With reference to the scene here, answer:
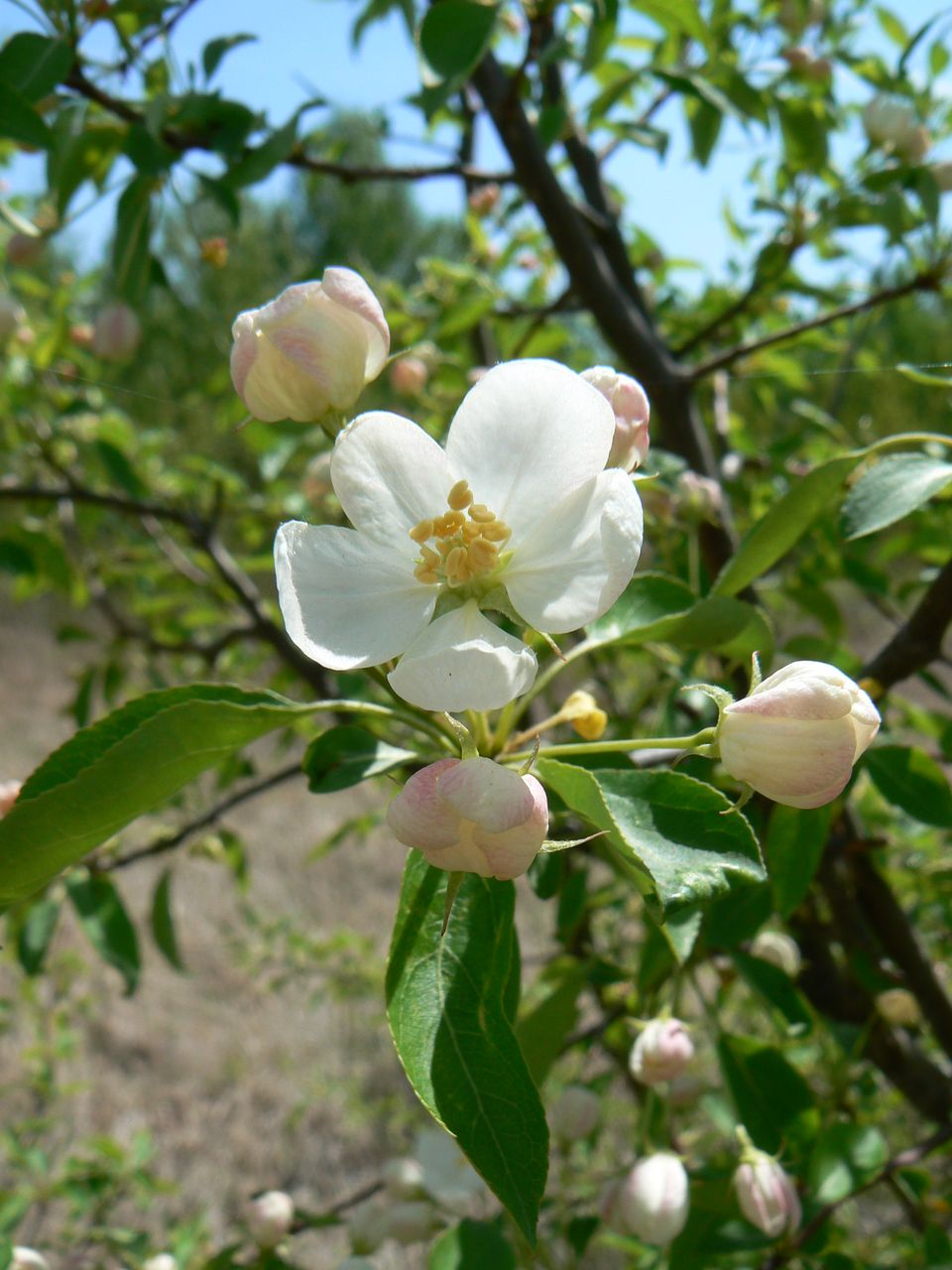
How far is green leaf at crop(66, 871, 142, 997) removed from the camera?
112cm

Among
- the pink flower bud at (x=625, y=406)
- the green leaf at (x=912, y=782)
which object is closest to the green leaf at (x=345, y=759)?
the pink flower bud at (x=625, y=406)

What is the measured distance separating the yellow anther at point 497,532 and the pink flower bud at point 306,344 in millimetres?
115

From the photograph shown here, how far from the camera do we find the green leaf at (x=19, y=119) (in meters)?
0.82

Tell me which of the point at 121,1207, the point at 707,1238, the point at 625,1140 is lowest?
the point at 625,1140

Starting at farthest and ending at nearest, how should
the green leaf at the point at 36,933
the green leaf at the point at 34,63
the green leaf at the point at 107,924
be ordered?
the green leaf at the point at 36,933 < the green leaf at the point at 107,924 < the green leaf at the point at 34,63

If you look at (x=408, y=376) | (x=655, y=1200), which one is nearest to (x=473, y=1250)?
(x=655, y=1200)

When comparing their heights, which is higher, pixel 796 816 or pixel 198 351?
pixel 198 351

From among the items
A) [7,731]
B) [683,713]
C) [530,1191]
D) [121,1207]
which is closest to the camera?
[530,1191]

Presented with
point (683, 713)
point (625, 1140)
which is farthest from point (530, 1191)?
point (625, 1140)

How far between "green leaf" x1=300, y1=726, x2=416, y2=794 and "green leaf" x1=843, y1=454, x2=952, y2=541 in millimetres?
316

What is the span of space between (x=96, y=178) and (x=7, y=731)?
4.58 metres

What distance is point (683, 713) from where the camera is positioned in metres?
1.16

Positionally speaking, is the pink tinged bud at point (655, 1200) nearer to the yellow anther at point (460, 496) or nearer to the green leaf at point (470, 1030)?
the green leaf at point (470, 1030)

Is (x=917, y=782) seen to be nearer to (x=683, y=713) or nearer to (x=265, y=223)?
(x=683, y=713)
